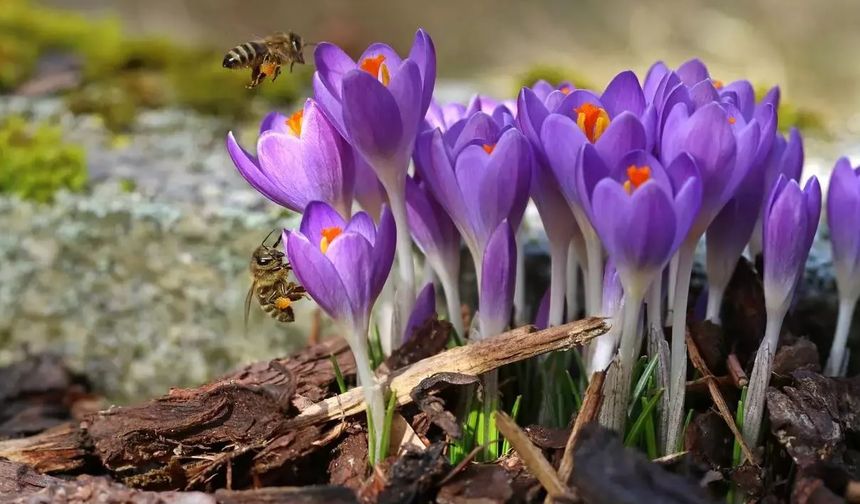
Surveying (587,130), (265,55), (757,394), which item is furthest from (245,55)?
(757,394)

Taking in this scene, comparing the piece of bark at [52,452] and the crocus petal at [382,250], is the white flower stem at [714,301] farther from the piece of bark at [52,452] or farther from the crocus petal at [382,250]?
the piece of bark at [52,452]

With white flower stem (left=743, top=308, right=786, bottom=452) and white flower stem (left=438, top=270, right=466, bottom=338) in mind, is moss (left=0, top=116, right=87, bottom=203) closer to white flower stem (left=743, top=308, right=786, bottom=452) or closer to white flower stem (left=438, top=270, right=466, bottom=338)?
white flower stem (left=438, top=270, right=466, bottom=338)

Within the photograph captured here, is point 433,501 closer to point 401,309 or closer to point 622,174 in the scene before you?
point 401,309

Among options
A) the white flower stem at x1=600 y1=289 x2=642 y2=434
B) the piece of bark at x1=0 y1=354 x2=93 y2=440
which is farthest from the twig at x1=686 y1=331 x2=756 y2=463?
the piece of bark at x1=0 y1=354 x2=93 y2=440

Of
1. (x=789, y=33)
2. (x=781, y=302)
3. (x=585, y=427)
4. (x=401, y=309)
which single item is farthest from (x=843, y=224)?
(x=789, y=33)

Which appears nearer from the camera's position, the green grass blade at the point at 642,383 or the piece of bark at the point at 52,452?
the green grass blade at the point at 642,383

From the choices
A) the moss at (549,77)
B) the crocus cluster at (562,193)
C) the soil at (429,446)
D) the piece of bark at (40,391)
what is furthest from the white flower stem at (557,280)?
the moss at (549,77)
